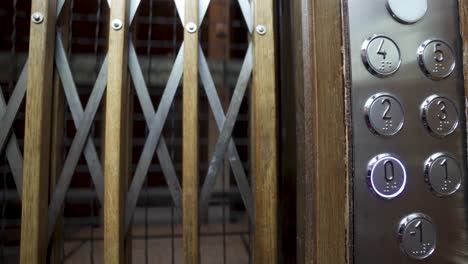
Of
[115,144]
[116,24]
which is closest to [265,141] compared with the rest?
[115,144]

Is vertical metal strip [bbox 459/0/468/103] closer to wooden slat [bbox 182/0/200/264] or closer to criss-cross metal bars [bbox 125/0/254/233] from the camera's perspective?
criss-cross metal bars [bbox 125/0/254/233]

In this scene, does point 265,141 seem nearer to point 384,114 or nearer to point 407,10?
point 384,114

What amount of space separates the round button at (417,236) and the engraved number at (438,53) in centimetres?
41

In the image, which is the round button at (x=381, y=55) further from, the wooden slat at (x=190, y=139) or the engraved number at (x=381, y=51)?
the wooden slat at (x=190, y=139)

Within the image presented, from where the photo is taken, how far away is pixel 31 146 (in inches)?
31.9

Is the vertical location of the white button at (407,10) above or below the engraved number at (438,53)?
above

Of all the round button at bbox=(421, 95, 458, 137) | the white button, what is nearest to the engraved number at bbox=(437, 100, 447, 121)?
the round button at bbox=(421, 95, 458, 137)

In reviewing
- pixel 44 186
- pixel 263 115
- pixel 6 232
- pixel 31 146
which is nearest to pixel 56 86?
pixel 31 146

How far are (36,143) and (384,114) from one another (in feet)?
3.17

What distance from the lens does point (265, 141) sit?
862 mm

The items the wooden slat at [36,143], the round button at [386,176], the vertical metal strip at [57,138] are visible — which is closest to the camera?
the round button at [386,176]

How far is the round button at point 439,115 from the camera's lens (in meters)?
0.71

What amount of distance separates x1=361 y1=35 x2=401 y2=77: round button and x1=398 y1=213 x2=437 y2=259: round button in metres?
0.37

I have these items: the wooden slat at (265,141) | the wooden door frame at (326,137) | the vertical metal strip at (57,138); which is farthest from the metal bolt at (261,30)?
the vertical metal strip at (57,138)
